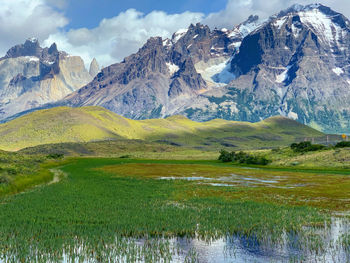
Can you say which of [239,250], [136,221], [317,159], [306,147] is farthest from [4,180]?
[306,147]

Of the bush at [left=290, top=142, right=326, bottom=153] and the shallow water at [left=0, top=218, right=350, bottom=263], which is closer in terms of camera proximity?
the shallow water at [left=0, top=218, right=350, bottom=263]

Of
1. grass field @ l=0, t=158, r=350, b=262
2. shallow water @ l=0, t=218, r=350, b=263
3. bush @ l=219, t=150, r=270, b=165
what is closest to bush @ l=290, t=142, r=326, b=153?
bush @ l=219, t=150, r=270, b=165

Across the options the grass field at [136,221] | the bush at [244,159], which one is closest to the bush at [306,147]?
the bush at [244,159]

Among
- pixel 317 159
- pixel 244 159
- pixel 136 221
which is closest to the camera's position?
pixel 136 221

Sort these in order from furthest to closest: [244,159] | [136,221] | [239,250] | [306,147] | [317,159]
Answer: [244,159], [306,147], [317,159], [136,221], [239,250]

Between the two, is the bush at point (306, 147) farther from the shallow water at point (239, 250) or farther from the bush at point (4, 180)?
the shallow water at point (239, 250)

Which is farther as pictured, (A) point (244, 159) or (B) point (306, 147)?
(A) point (244, 159)

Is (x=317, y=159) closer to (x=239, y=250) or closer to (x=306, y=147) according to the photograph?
(x=306, y=147)

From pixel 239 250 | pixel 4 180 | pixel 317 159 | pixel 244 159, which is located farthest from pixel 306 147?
pixel 239 250

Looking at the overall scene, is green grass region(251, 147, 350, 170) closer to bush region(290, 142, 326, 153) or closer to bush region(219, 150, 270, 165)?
bush region(290, 142, 326, 153)

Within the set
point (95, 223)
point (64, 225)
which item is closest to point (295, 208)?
point (95, 223)

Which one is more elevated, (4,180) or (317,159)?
(317,159)

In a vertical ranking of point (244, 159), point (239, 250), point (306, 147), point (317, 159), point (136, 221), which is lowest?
point (239, 250)

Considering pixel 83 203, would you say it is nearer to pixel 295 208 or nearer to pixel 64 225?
pixel 64 225
